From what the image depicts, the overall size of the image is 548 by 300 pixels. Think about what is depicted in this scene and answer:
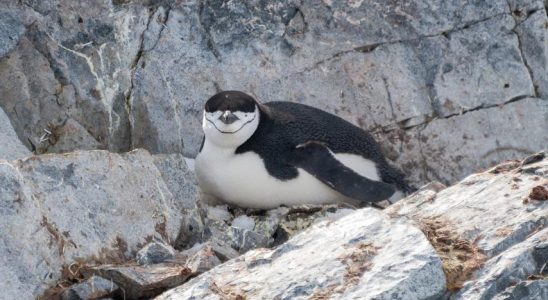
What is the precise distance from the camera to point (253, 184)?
886 cm

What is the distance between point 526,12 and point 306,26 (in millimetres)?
1742

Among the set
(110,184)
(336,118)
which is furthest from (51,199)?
(336,118)

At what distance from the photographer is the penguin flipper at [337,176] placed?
8867 millimetres

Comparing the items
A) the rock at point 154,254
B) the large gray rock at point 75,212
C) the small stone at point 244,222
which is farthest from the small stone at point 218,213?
the rock at point 154,254

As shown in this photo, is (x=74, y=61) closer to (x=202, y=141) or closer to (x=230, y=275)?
(x=202, y=141)

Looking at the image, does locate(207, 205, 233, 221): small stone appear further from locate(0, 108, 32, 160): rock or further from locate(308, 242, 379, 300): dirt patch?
locate(308, 242, 379, 300): dirt patch

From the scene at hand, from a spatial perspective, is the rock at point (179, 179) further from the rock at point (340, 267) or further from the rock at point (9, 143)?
the rock at point (340, 267)

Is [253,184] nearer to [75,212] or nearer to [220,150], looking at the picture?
[220,150]

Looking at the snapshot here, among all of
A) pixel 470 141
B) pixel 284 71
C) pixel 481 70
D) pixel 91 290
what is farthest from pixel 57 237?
pixel 481 70

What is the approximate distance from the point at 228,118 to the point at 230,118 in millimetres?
16

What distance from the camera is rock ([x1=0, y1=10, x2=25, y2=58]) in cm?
947

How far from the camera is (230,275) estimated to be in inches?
247

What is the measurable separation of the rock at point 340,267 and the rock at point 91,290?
0.46 metres

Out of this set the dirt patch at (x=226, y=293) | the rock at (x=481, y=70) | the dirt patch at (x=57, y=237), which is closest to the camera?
the dirt patch at (x=226, y=293)
